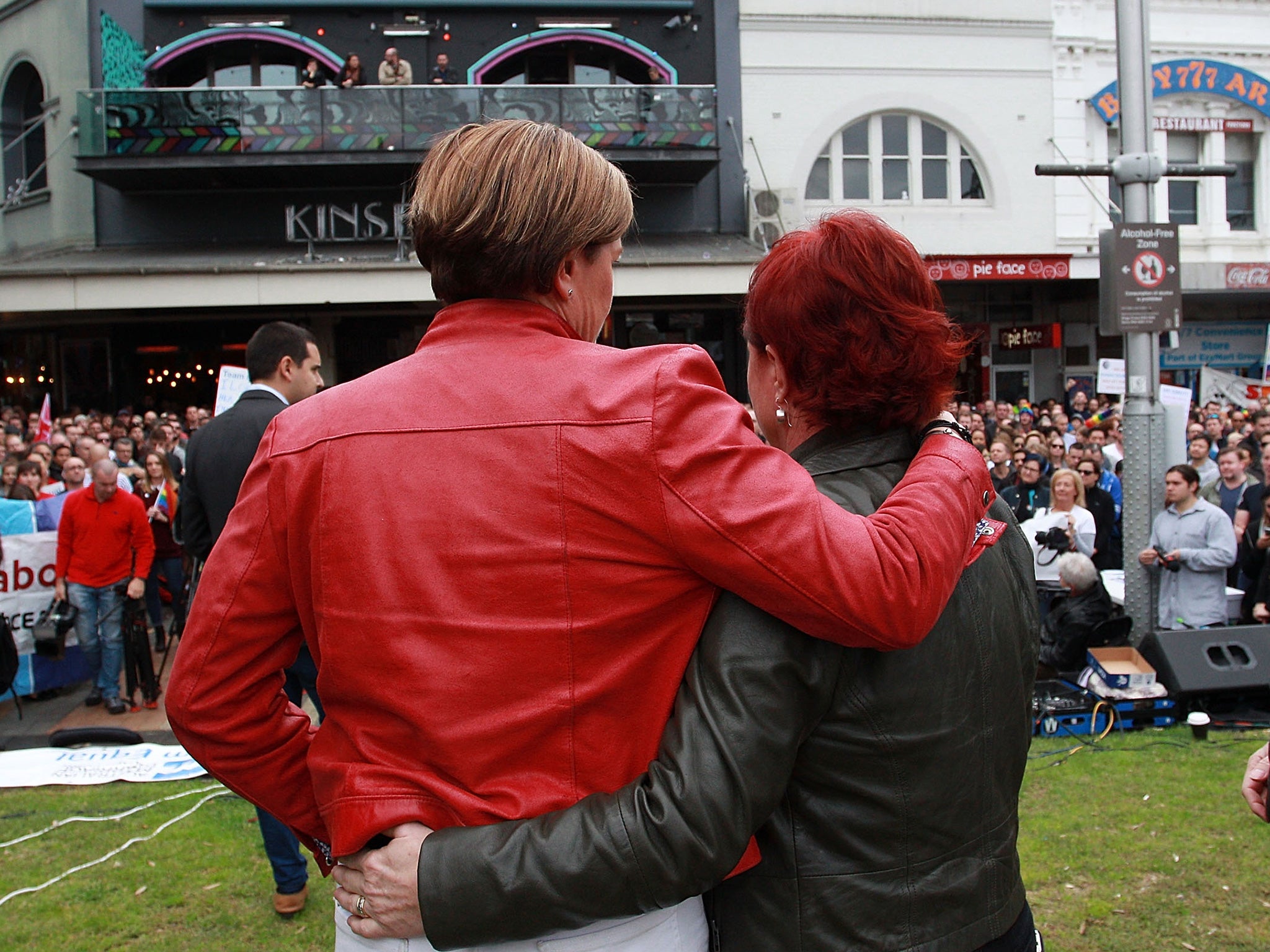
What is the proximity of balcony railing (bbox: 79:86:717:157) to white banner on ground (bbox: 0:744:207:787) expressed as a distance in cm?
1393

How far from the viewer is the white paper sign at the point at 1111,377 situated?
11.0 meters

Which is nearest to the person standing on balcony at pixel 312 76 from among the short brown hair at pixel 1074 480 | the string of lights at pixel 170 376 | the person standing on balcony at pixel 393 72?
the person standing on balcony at pixel 393 72

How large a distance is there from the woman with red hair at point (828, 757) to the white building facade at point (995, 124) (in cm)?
1921

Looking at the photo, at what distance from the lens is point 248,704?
147 centimetres

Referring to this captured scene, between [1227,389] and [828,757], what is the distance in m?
22.1

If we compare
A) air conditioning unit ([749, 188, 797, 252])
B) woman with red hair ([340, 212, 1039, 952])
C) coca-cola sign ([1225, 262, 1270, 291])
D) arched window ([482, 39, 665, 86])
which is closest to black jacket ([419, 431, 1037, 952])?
woman with red hair ([340, 212, 1039, 952])

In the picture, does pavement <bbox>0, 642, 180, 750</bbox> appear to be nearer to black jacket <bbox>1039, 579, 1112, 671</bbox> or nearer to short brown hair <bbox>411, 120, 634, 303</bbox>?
black jacket <bbox>1039, 579, 1112, 671</bbox>

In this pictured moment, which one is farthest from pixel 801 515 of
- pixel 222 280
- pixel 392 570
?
pixel 222 280

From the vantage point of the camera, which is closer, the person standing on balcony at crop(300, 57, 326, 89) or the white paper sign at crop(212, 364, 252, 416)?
the white paper sign at crop(212, 364, 252, 416)

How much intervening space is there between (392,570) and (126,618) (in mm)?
7404

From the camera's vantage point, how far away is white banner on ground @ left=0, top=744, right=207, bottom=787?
19.3 ft

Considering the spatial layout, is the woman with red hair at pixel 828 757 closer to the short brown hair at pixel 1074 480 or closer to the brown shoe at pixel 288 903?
the brown shoe at pixel 288 903

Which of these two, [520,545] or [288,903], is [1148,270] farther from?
[520,545]

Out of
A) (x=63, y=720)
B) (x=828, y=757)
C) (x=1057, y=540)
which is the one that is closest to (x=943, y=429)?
(x=828, y=757)
